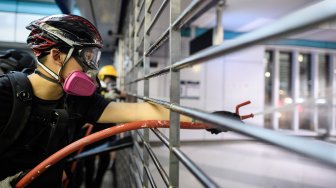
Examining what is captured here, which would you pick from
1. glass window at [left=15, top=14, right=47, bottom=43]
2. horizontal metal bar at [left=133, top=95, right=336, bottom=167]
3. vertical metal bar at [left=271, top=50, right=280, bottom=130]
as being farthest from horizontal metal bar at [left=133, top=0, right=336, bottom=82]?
vertical metal bar at [left=271, top=50, right=280, bottom=130]

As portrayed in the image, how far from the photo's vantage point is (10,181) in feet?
3.65

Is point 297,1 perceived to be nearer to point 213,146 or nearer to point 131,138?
point 213,146

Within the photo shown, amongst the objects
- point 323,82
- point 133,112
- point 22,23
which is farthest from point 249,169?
point 22,23

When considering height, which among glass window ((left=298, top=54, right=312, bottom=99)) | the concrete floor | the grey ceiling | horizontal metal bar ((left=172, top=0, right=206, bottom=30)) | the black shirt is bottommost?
the concrete floor

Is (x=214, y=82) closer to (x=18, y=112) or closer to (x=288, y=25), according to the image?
(x=18, y=112)

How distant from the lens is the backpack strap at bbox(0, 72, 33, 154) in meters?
1.10

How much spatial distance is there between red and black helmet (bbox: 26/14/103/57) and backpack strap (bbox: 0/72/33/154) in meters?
0.21

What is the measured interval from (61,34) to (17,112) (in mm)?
423

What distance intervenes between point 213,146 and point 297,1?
3.58m

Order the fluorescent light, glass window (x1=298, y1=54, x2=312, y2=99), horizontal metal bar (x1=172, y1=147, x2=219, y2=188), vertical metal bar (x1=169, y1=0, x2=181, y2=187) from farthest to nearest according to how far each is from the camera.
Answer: glass window (x1=298, y1=54, x2=312, y2=99), the fluorescent light, vertical metal bar (x1=169, y1=0, x2=181, y2=187), horizontal metal bar (x1=172, y1=147, x2=219, y2=188)

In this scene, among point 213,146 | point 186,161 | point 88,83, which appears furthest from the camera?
point 213,146

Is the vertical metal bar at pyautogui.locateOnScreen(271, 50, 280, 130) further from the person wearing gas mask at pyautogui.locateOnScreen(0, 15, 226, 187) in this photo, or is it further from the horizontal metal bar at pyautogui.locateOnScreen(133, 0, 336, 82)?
the horizontal metal bar at pyautogui.locateOnScreen(133, 0, 336, 82)

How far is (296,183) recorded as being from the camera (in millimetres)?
3469

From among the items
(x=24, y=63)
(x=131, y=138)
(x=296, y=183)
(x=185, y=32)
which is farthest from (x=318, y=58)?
(x=24, y=63)
